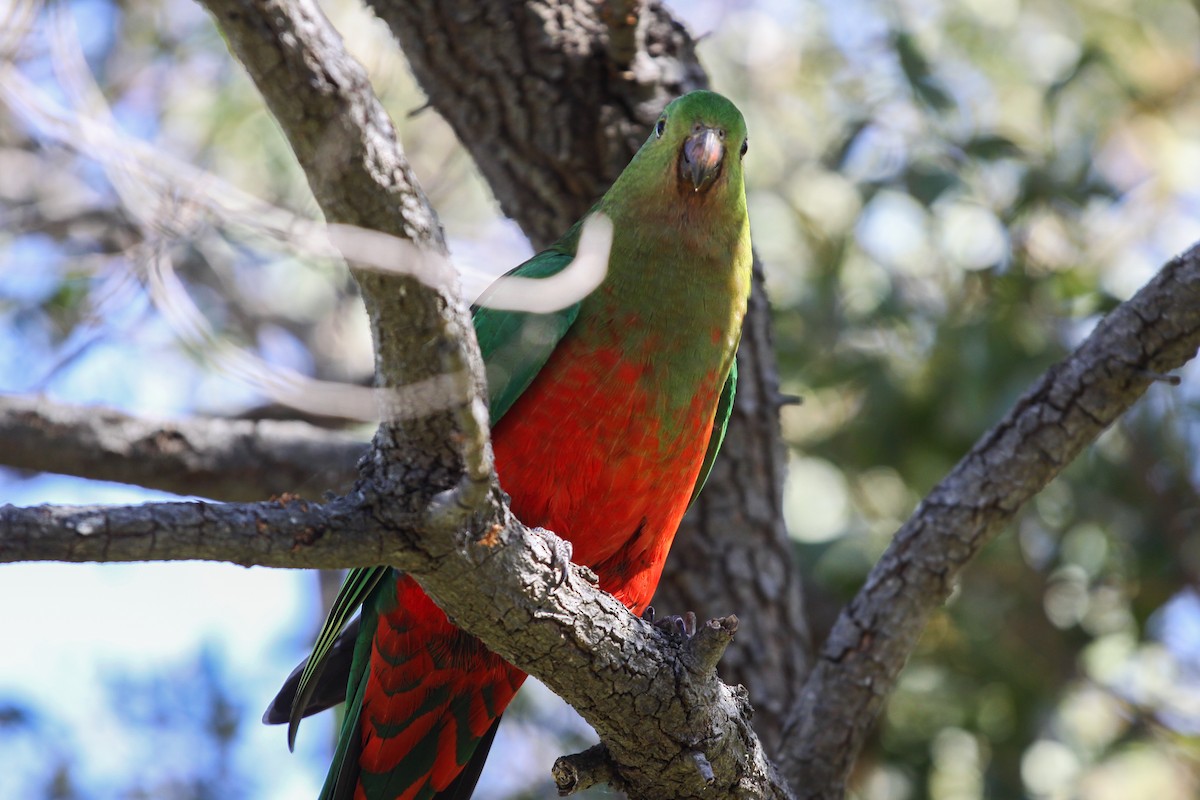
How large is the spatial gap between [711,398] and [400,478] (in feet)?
3.92

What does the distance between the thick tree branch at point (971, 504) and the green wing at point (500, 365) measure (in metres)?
1.17

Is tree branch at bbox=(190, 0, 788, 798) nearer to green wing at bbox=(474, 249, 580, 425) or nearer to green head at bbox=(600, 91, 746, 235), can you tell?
green wing at bbox=(474, 249, 580, 425)

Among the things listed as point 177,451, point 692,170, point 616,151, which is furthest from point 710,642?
point 177,451

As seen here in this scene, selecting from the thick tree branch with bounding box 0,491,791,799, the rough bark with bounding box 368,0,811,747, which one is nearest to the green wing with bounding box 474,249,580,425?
the thick tree branch with bounding box 0,491,791,799

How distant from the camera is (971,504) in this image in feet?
10.6

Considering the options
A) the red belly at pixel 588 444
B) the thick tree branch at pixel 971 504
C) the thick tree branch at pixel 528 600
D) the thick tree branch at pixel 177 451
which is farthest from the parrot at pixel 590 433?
the thick tree branch at pixel 177 451

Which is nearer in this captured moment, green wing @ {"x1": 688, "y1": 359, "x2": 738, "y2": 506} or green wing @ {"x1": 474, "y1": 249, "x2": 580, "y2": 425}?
green wing @ {"x1": 474, "y1": 249, "x2": 580, "y2": 425}

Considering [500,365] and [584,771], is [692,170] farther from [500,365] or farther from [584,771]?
[584,771]

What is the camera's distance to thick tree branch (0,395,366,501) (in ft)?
13.0

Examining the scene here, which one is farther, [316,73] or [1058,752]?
[1058,752]

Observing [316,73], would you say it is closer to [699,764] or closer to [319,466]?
[699,764]

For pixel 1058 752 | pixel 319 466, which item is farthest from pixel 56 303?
pixel 1058 752

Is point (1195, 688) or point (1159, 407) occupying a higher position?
point (1159, 407)

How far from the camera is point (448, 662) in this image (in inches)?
120
